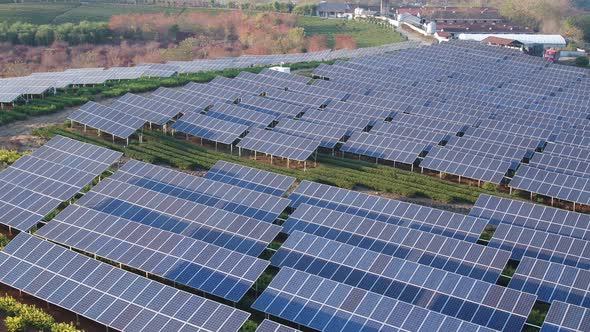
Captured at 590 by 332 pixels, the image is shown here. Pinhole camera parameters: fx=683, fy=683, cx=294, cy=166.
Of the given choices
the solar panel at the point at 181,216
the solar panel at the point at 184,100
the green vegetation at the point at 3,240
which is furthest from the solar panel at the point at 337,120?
the green vegetation at the point at 3,240

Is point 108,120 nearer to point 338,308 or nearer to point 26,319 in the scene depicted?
point 26,319

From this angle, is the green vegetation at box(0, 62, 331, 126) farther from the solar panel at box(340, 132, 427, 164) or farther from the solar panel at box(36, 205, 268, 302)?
the solar panel at box(340, 132, 427, 164)

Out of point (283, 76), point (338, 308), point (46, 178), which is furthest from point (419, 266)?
point (283, 76)

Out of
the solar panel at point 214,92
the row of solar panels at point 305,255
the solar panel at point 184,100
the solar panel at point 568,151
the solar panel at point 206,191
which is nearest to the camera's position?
the row of solar panels at point 305,255

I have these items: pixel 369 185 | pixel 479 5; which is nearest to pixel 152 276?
pixel 369 185

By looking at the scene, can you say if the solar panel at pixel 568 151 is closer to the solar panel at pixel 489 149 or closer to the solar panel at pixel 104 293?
the solar panel at pixel 489 149
